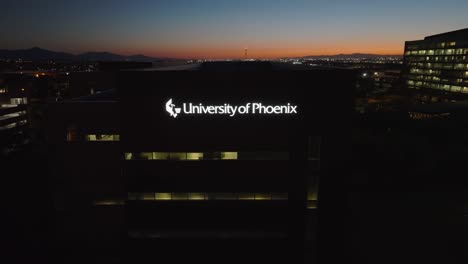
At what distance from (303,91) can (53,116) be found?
23.4 metres

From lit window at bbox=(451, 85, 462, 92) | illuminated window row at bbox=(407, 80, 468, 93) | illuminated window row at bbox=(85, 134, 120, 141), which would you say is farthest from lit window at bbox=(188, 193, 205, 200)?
lit window at bbox=(451, 85, 462, 92)

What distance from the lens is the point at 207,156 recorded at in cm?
2117

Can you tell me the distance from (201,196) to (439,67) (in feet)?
440

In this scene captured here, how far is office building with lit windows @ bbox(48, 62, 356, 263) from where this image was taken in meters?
20.0

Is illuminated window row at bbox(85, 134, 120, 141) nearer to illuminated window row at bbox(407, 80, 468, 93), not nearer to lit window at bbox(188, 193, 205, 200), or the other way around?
lit window at bbox(188, 193, 205, 200)

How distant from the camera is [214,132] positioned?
20578 millimetres

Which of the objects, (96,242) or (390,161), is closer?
(96,242)

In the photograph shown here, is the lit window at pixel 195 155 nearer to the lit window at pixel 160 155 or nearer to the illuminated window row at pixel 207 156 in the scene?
the illuminated window row at pixel 207 156

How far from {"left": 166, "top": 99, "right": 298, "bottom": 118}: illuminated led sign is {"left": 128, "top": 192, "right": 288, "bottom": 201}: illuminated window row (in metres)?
6.80

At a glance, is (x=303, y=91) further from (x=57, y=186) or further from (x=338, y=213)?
(x=57, y=186)

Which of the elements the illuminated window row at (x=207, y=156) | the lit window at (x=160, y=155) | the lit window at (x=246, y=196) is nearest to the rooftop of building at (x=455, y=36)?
the illuminated window row at (x=207, y=156)

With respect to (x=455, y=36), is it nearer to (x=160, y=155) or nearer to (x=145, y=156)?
(x=160, y=155)

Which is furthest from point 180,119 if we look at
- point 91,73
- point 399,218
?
point 91,73

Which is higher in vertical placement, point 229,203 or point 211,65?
point 211,65
